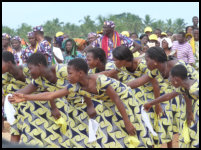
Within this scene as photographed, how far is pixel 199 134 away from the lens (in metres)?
4.98

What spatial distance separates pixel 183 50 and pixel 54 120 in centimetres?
482

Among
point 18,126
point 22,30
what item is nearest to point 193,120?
point 18,126

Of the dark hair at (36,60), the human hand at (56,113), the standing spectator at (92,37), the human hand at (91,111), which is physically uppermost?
the dark hair at (36,60)

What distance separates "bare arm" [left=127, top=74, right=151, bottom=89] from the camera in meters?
5.50

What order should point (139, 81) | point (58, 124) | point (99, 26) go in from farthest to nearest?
point (99, 26) → point (58, 124) → point (139, 81)

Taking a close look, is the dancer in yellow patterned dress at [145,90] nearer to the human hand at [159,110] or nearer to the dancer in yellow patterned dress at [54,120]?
the human hand at [159,110]

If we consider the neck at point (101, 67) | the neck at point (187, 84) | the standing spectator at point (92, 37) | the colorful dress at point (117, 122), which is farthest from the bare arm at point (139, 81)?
the standing spectator at point (92, 37)

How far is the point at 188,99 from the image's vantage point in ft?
16.3

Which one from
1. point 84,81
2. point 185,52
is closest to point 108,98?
point 84,81

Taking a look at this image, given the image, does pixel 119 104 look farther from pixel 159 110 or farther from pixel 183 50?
pixel 183 50

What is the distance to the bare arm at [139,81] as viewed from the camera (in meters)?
5.50

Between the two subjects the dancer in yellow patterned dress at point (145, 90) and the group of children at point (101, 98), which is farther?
the dancer in yellow patterned dress at point (145, 90)

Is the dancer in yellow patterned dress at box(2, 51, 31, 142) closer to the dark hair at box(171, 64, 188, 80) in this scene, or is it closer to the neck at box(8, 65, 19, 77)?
the neck at box(8, 65, 19, 77)

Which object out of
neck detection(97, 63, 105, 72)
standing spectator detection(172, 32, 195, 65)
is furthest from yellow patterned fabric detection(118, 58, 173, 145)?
standing spectator detection(172, 32, 195, 65)
